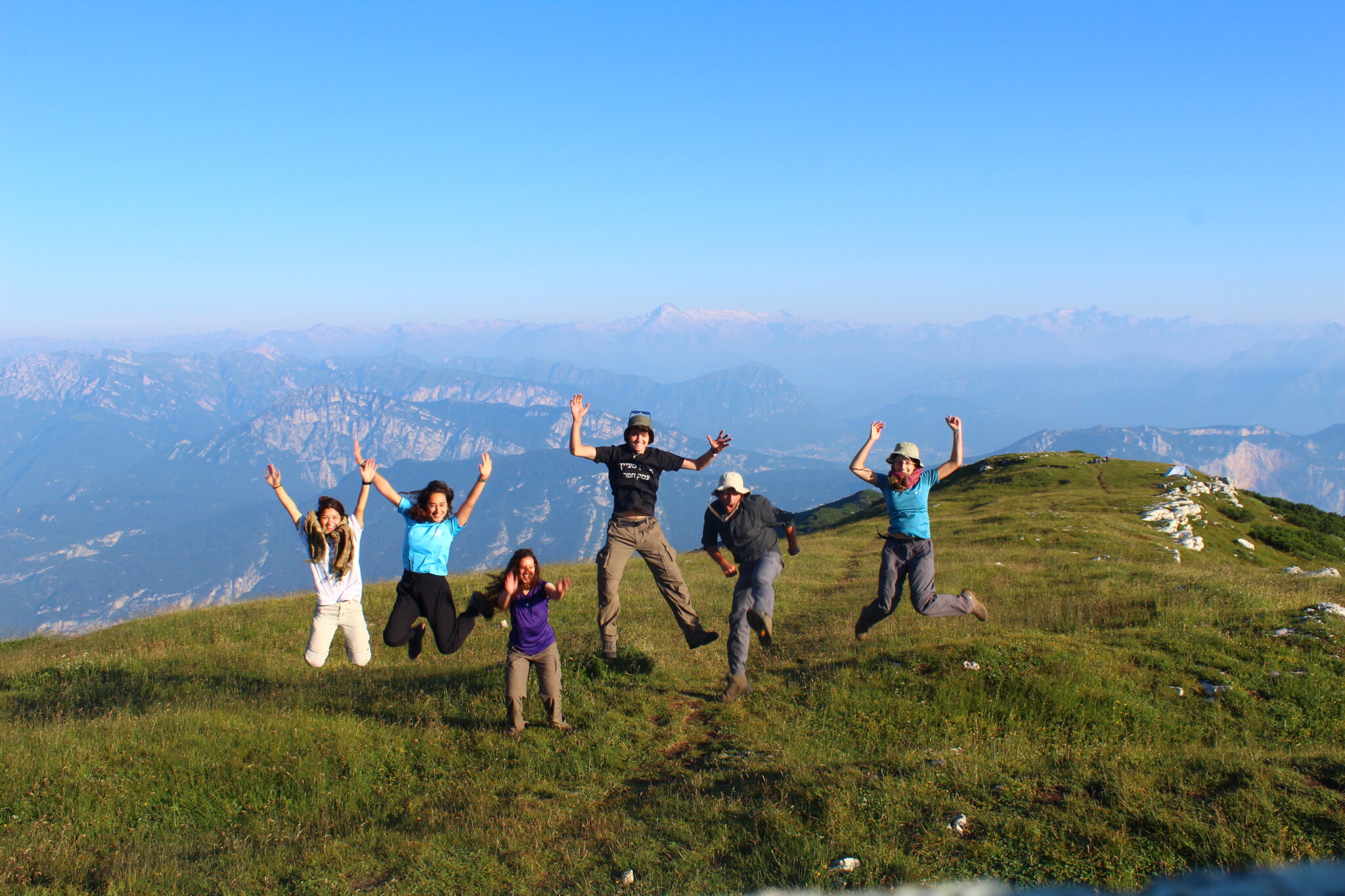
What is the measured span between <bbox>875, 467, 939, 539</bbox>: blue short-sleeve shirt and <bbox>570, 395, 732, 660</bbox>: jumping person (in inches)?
100

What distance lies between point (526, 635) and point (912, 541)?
18.6ft

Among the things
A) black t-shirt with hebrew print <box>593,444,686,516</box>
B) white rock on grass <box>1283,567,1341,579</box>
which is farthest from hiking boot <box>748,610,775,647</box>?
white rock on grass <box>1283,567,1341,579</box>

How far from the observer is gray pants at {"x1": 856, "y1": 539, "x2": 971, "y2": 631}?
10.9 meters

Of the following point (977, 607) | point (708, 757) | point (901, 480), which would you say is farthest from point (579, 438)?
point (977, 607)

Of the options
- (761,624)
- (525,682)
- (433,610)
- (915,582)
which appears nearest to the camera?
(525,682)

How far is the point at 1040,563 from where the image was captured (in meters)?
20.7

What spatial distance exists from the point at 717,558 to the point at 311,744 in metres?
5.68

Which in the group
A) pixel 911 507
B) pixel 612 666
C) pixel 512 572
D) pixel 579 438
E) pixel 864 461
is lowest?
pixel 612 666

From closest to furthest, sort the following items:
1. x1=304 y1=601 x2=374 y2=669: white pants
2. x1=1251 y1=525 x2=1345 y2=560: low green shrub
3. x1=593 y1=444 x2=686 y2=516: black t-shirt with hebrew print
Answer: x1=304 y1=601 x2=374 y2=669: white pants → x1=593 y1=444 x2=686 y2=516: black t-shirt with hebrew print → x1=1251 y1=525 x2=1345 y2=560: low green shrub

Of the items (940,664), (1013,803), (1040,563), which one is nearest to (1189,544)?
(1040,563)

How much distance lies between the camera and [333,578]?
33.2 ft

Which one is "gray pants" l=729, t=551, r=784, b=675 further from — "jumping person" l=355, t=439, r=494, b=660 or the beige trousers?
"jumping person" l=355, t=439, r=494, b=660

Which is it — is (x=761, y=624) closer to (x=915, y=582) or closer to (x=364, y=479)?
(x=915, y=582)

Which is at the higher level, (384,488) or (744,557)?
(384,488)
